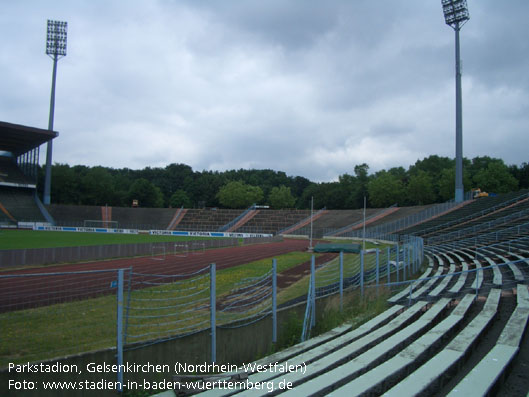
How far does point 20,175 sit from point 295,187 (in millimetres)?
85438

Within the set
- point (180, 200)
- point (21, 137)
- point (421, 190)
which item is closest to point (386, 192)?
point (421, 190)

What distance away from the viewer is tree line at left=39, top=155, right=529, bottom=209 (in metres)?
70.8

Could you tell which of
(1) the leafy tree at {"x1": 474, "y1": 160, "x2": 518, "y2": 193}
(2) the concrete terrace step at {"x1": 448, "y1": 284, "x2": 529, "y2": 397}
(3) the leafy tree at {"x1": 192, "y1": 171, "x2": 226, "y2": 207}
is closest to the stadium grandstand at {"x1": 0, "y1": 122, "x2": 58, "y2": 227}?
(3) the leafy tree at {"x1": 192, "y1": 171, "x2": 226, "y2": 207}

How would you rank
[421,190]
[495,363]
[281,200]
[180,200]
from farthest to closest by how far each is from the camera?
[180,200], [281,200], [421,190], [495,363]

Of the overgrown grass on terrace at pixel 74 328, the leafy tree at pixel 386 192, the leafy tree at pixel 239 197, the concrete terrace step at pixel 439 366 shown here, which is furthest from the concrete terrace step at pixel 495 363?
the leafy tree at pixel 239 197

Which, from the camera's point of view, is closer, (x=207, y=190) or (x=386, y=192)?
(x=386, y=192)

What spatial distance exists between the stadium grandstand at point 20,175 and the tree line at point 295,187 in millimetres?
19354

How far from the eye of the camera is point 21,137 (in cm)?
6078

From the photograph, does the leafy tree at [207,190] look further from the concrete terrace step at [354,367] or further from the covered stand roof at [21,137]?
the concrete terrace step at [354,367]

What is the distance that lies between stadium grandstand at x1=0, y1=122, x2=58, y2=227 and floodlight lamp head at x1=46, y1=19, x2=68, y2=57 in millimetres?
18209

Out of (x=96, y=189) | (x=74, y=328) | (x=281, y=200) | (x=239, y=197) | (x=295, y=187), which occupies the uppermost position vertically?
(x=295, y=187)

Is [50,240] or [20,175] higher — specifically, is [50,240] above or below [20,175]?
below

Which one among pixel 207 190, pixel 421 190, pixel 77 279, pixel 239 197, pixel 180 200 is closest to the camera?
pixel 77 279

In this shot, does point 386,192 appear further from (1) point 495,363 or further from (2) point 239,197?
(1) point 495,363
